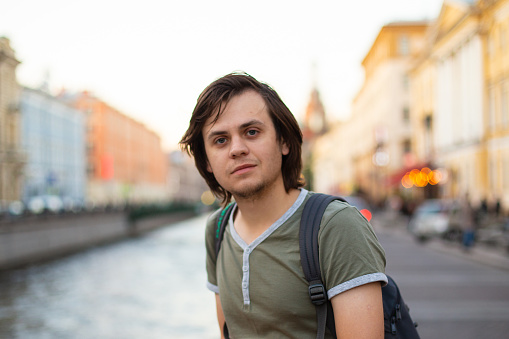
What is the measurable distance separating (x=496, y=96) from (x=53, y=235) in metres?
25.4

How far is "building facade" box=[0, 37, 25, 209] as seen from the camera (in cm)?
4184

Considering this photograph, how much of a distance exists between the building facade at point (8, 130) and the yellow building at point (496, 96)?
31.3 meters

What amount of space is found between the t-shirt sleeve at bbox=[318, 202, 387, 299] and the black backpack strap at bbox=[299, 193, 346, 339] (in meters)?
0.02

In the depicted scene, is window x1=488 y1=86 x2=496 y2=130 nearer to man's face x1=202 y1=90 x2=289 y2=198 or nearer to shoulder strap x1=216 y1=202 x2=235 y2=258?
shoulder strap x1=216 y1=202 x2=235 y2=258

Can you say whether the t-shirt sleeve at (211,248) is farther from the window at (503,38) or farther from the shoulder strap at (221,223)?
the window at (503,38)

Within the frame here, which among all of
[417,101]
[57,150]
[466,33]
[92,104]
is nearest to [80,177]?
[57,150]

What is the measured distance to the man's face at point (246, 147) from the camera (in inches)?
82.7

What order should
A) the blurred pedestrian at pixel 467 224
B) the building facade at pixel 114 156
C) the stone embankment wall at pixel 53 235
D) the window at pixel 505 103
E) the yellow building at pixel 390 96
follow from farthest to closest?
the building facade at pixel 114 156 → the yellow building at pixel 390 96 → the window at pixel 505 103 → the stone embankment wall at pixel 53 235 → the blurred pedestrian at pixel 467 224

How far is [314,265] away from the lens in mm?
1891

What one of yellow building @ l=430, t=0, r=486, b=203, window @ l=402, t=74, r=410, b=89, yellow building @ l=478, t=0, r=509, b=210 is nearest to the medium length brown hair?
yellow building @ l=478, t=0, r=509, b=210

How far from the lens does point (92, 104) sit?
296 ft

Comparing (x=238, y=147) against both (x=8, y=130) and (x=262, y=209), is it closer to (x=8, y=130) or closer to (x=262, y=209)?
(x=262, y=209)

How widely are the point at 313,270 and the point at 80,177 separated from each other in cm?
7837

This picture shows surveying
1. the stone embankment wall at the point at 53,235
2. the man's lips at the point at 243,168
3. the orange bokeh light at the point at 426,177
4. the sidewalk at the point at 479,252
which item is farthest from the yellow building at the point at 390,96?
the man's lips at the point at 243,168
